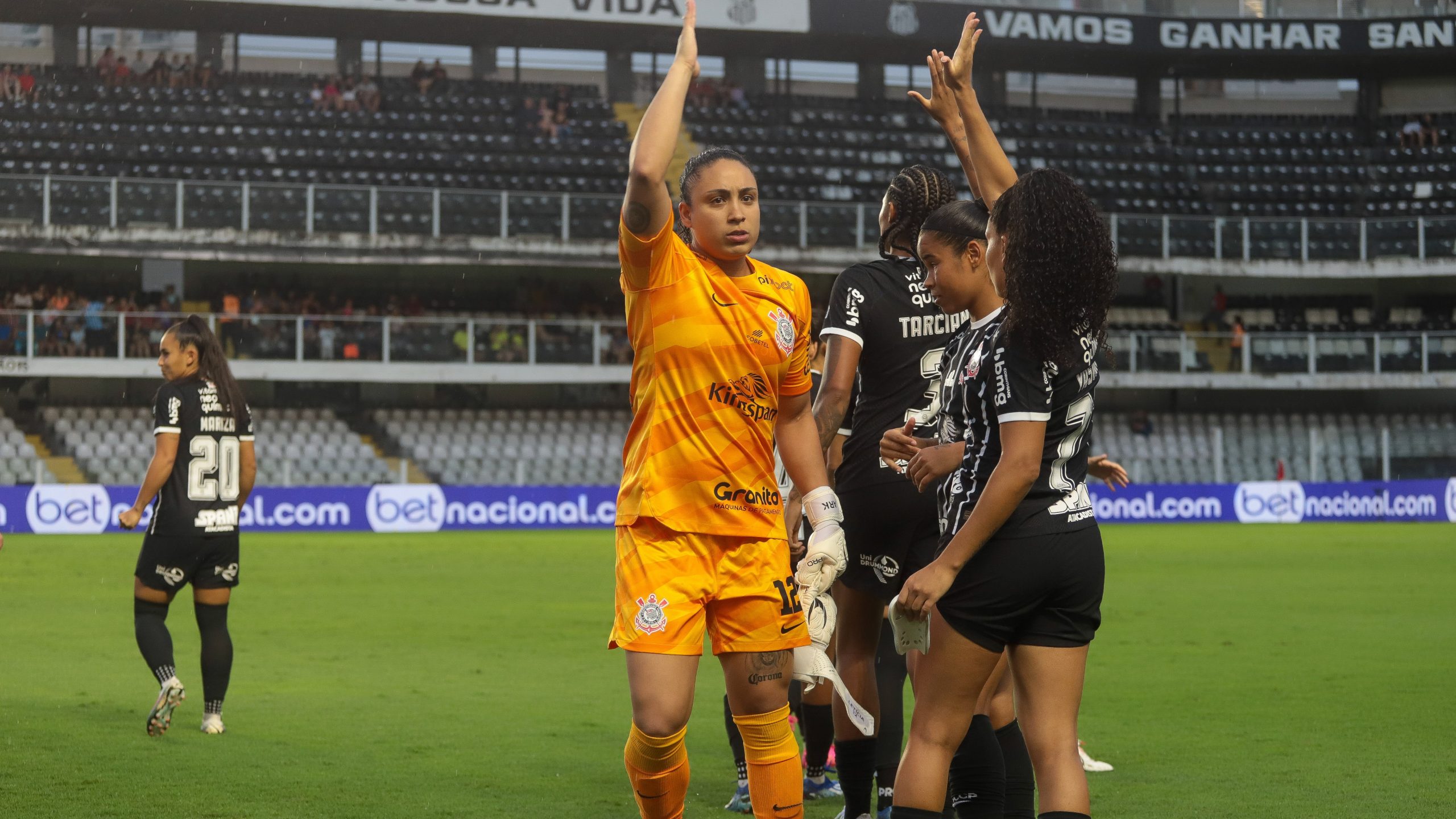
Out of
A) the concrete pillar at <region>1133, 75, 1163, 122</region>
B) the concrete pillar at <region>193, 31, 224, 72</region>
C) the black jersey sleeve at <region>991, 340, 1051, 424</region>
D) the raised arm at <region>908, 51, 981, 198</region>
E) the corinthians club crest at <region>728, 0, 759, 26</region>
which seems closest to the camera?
the black jersey sleeve at <region>991, 340, 1051, 424</region>

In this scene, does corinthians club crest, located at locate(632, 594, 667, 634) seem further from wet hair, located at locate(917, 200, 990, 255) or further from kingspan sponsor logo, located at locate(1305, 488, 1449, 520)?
kingspan sponsor logo, located at locate(1305, 488, 1449, 520)

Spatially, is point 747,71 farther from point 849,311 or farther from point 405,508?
point 849,311

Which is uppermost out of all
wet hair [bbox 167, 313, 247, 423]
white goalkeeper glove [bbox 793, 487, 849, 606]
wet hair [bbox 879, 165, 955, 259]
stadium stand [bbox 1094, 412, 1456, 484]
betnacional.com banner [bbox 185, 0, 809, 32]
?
betnacional.com banner [bbox 185, 0, 809, 32]

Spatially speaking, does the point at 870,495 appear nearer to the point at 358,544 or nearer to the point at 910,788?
the point at 910,788

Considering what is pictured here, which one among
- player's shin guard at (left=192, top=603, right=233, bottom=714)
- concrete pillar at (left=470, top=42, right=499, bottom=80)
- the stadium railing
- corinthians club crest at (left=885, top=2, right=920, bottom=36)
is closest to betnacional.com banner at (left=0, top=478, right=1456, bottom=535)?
the stadium railing

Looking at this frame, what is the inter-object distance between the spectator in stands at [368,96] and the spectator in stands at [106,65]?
581cm

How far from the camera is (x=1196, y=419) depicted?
38.7 m

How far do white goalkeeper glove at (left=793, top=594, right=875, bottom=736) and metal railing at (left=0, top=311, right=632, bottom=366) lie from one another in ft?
89.6

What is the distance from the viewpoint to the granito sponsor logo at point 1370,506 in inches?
1217

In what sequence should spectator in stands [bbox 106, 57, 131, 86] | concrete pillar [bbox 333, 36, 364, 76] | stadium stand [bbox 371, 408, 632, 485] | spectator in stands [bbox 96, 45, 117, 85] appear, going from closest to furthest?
stadium stand [bbox 371, 408, 632, 485]
spectator in stands [bbox 106, 57, 131, 86]
spectator in stands [bbox 96, 45, 117, 85]
concrete pillar [bbox 333, 36, 364, 76]

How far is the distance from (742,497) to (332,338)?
28806 mm

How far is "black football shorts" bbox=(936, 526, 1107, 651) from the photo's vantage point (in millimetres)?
3807

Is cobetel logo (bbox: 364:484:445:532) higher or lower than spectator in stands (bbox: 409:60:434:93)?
lower

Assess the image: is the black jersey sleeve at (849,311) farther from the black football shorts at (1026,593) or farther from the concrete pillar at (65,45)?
the concrete pillar at (65,45)
